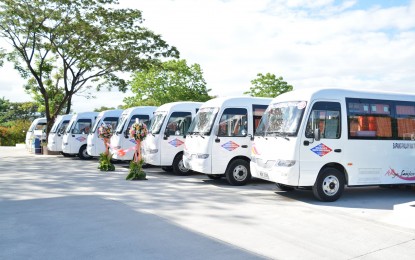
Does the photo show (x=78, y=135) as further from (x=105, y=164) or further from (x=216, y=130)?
(x=216, y=130)

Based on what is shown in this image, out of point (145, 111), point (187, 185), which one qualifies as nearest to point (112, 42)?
point (145, 111)

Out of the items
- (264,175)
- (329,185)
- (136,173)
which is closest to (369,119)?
(329,185)

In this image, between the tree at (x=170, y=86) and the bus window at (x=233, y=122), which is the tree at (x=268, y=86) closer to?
the tree at (x=170, y=86)

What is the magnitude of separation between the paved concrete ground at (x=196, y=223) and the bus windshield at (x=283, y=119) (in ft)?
5.13

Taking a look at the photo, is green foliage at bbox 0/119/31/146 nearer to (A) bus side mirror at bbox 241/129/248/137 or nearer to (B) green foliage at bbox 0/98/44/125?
(B) green foliage at bbox 0/98/44/125

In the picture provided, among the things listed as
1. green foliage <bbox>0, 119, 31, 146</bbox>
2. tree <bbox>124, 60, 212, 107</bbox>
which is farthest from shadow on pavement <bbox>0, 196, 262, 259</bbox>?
tree <bbox>124, 60, 212, 107</bbox>

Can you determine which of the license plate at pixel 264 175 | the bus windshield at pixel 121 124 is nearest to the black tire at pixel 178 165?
the bus windshield at pixel 121 124

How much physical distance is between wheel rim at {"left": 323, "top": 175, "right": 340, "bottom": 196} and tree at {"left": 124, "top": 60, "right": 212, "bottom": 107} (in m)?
37.5

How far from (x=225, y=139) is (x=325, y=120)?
3.30 metres

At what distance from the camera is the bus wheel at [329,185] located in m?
9.44

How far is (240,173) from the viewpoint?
12.2 metres

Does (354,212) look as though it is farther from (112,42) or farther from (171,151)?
(112,42)

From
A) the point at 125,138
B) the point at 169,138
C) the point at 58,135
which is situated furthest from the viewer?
the point at 58,135

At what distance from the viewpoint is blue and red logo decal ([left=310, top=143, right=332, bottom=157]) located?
9328 mm
